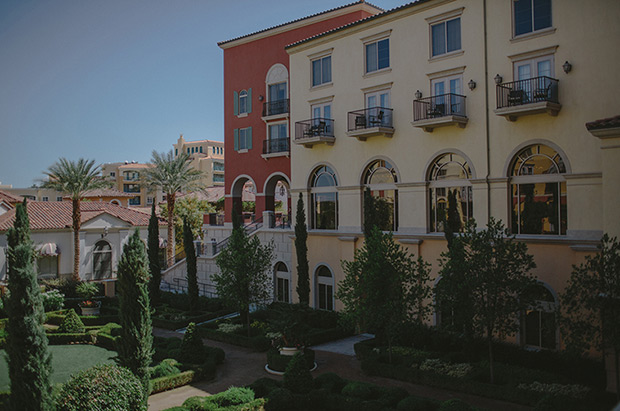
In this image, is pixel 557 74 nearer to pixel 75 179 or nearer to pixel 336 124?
pixel 336 124

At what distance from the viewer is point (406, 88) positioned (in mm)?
26609

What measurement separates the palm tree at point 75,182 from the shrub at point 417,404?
32.6 meters

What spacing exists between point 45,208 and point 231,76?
20.4 m

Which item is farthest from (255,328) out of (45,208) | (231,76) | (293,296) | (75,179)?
(45,208)

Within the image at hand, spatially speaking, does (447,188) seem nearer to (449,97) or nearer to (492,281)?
(449,97)

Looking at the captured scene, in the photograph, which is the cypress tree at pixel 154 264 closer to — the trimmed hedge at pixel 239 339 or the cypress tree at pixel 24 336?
the trimmed hedge at pixel 239 339

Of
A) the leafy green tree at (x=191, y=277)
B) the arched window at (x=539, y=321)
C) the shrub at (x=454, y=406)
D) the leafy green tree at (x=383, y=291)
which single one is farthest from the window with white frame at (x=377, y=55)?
the shrub at (x=454, y=406)

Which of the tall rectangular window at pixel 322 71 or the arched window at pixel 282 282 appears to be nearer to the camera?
the tall rectangular window at pixel 322 71

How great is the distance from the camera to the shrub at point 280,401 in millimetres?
16203

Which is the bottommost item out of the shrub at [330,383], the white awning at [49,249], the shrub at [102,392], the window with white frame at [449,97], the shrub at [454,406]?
the shrub at [330,383]

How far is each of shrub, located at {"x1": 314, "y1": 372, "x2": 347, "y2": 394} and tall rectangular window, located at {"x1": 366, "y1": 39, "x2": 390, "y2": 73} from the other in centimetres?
1701

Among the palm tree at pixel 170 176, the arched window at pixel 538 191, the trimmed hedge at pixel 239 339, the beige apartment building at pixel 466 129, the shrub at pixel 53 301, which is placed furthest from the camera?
the palm tree at pixel 170 176

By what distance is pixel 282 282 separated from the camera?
33594 millimetres

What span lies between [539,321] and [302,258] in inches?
518
